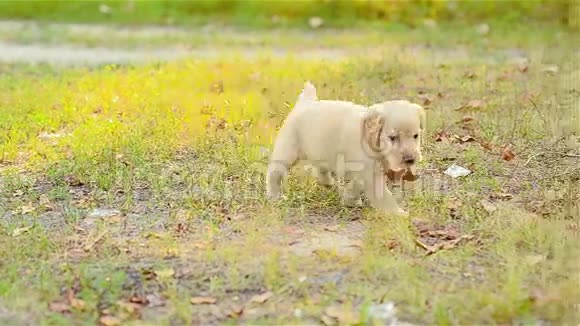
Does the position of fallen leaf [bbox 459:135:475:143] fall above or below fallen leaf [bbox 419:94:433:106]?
below

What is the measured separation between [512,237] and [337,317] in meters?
1.17

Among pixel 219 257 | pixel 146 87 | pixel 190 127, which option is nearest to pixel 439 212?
pixel 219 257

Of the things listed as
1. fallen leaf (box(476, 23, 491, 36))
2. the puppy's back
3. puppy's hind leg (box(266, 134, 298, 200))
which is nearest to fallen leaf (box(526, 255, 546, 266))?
the puppy's back

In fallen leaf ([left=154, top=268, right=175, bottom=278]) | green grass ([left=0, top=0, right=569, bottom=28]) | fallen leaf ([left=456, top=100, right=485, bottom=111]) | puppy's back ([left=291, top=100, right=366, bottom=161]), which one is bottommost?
fallen leaf ([left=154, top=268, right=175, bottom=278])

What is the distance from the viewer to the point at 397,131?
442cm

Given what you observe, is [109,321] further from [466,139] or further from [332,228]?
[466,139]

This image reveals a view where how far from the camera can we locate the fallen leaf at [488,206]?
15.5 feet

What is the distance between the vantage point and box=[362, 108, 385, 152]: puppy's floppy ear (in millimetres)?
4465

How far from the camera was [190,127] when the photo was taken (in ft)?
21.7

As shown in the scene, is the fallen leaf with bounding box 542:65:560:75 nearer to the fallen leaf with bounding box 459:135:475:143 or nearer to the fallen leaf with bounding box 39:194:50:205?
the fallen leaf with bounding box 459:135:475:143

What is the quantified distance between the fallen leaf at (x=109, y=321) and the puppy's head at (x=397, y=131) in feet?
5.34

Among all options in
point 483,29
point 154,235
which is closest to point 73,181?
point 154,235

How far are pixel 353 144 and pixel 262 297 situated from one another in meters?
1.22

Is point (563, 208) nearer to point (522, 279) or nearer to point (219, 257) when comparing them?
point (522, 279)
